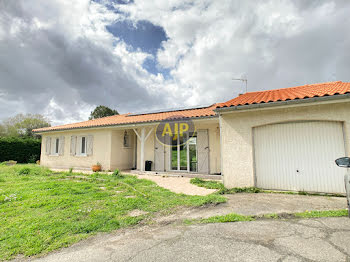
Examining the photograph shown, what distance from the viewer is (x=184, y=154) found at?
9891 millimetres

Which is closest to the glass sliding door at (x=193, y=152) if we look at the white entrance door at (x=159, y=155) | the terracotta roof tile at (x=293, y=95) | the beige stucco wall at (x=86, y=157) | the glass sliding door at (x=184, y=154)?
the glass sliding door at (x=184, y=154)

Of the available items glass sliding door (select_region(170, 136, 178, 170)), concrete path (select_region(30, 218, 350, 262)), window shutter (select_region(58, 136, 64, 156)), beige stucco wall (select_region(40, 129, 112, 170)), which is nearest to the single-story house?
concrete path (select_region(30, 218, 350, 262))

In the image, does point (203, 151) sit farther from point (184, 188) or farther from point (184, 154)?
point (184, 188)

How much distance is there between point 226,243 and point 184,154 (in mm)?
7574

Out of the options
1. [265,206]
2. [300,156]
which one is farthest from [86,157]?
[300,156]

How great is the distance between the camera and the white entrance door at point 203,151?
920 cm

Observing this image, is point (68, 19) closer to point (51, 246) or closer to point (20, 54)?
point (20, 54)

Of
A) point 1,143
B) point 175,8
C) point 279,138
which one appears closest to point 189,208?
point 279,138

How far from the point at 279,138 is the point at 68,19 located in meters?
11.4

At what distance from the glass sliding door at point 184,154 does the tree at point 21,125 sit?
36078 millimetres

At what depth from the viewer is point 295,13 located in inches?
287

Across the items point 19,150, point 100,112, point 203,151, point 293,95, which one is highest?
point 100,112

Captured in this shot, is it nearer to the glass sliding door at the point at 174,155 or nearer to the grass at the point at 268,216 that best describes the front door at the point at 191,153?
the glass sliding door at the point at 174,155

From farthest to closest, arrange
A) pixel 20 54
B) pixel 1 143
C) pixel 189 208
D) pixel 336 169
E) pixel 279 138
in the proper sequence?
pixel 1 143, pixel 20 54, pixel 279 138, pixel 336 169, pixel 189 208
